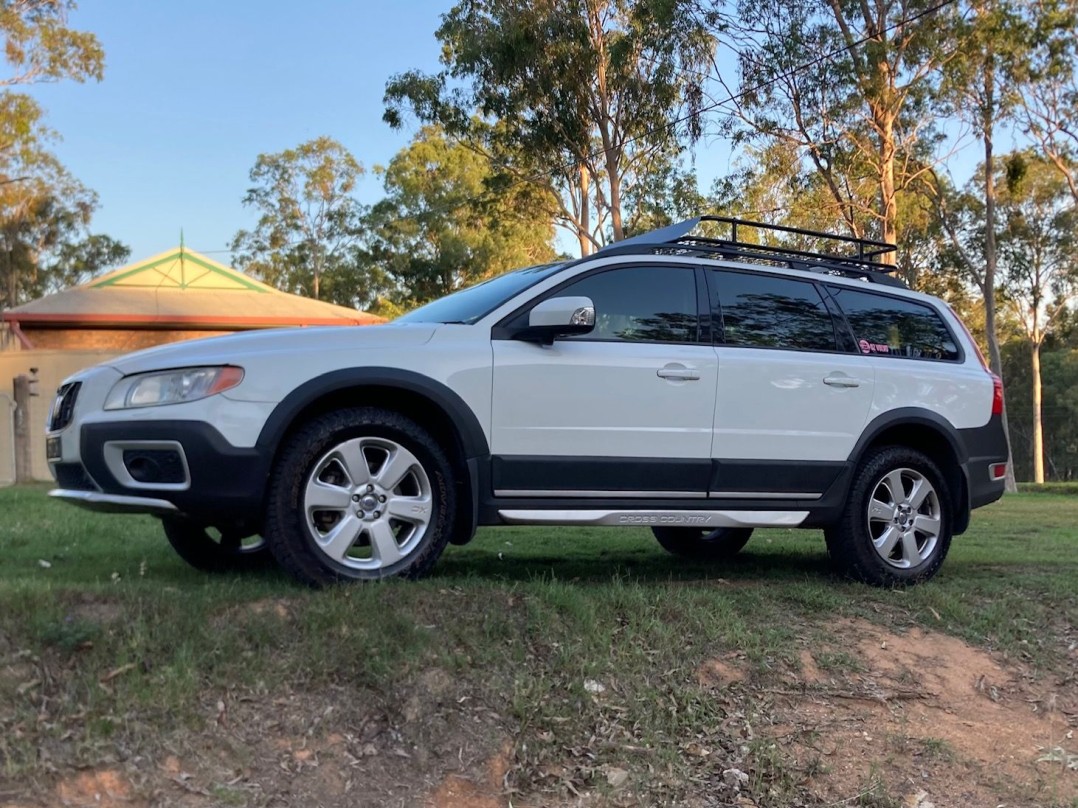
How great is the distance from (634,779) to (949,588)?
9.46ft

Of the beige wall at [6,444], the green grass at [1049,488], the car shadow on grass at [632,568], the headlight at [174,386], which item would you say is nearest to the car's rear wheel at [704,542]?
the car shadow on grass at [632,568]

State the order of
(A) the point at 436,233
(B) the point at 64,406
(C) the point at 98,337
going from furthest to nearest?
(A) the point at 436,233
(C) the point at 98,337
(B) the point at 64,406

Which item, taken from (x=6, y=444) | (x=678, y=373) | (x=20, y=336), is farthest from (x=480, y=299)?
(x=20, y=336)

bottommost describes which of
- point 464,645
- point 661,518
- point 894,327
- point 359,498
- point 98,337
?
point 464,645

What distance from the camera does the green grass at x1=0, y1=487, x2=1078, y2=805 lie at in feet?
12.5

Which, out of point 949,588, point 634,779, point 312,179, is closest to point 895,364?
point 949,588

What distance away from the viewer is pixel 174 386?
4.61m

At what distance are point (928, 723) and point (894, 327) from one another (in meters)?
2.58

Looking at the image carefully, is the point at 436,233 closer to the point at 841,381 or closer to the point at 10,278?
the point at 10,278

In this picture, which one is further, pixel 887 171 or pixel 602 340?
pixel 887 171

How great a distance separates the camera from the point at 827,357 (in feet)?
19.3

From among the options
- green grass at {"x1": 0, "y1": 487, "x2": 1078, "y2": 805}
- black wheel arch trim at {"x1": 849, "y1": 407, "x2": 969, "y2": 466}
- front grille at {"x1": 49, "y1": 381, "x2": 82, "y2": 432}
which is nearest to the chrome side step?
green grass at {"x1": 0, "y1": 487, "x2": 1078, "y2": 805}

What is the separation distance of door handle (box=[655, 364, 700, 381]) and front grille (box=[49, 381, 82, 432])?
2765 millimetres

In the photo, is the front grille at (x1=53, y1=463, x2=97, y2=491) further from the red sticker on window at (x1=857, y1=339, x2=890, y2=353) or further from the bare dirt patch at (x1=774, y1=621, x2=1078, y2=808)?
the red sticker on window at (x1=857, y1=339, x2=890, y2=353)
